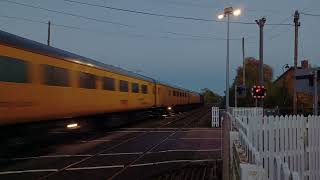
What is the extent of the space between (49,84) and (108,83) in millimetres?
7944

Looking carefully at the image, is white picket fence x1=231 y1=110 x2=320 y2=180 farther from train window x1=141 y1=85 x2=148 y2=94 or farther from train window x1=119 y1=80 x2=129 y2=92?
train window x1=141 y1=85 x2=148 y2=94

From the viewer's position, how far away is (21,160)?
14.1 metres

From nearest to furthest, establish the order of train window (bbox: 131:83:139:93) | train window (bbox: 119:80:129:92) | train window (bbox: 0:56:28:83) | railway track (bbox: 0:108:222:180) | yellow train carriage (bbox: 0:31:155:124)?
Result: railway track (bbox: 0:108:222:180), train window (bbox: 0:56:28:83), yellow train carriage (bbox: 0:31:155:124), train window (bbox: 119:80:129:92), train window (bbox: 131:83:139:93)

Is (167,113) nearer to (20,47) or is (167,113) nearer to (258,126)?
(20,47)

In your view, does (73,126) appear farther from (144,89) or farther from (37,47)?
(144,89)

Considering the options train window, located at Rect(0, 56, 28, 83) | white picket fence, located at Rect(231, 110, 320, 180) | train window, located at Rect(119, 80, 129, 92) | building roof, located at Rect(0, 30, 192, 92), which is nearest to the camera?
white picket fence, located at Rect(231, 110, 320, 180)

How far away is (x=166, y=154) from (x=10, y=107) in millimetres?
5372

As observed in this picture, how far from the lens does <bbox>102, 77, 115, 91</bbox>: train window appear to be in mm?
23272

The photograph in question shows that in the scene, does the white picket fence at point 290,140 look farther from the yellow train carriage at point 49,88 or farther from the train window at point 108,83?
the train window at point 108,83

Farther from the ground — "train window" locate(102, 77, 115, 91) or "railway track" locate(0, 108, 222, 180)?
"train window" locate(102, 77, 115, 91)

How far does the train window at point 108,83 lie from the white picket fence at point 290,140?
492 inches

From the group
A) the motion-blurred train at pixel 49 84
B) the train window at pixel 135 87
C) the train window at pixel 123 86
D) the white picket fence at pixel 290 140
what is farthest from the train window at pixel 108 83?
the white picket fence at pixel 290 140

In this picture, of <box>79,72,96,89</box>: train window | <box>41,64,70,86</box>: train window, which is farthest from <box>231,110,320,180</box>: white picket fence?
<box>79,72,96,89</box>: train window

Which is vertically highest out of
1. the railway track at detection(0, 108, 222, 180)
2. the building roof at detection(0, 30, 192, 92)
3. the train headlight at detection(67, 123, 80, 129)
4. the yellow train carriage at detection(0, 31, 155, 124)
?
the building roof at detection(0, 30, 192, 92)
